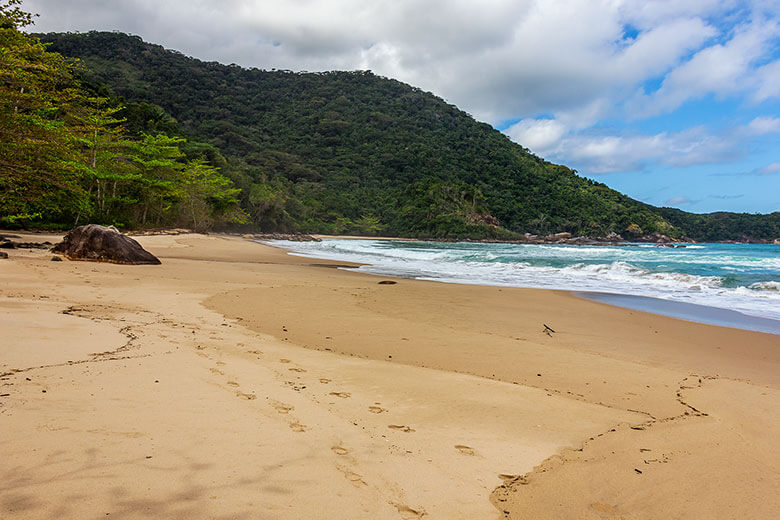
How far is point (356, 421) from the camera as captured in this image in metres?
2.60

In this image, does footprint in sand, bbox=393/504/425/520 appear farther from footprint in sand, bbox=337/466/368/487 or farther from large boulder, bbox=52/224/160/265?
large boulder, bbox=52/224/160/265

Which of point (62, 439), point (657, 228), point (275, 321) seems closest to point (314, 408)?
point (62, 439)

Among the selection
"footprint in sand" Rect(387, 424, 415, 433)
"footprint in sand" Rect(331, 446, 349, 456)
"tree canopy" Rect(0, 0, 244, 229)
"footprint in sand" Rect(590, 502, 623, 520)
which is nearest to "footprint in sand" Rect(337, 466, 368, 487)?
"footprint in sand" Rect(331, 446, 349, 456)

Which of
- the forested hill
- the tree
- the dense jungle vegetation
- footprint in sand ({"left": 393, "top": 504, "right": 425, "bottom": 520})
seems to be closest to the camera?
footprint in sand ({"left": 393, "top": 504, "right": 425, "bottom": 520})

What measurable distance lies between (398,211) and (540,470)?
77.9m

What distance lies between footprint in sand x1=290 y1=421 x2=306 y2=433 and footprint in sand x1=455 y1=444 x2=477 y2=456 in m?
0.90

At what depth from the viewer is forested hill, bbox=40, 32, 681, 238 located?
7644cm

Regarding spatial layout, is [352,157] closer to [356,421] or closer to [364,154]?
[364,154]

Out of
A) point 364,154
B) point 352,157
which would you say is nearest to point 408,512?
point 352,157

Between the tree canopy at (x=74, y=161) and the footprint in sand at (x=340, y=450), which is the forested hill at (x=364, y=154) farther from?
the footprint in sand at (x=340, y=450)

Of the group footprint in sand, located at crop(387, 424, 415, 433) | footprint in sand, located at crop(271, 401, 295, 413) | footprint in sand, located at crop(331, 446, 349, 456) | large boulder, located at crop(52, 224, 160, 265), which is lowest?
footprint in sand, located at crop(387, 424, 415, 433)

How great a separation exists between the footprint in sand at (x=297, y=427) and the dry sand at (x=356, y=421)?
0.04 ft

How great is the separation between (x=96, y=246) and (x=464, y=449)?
439 inches

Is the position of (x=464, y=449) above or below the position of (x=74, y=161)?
below
